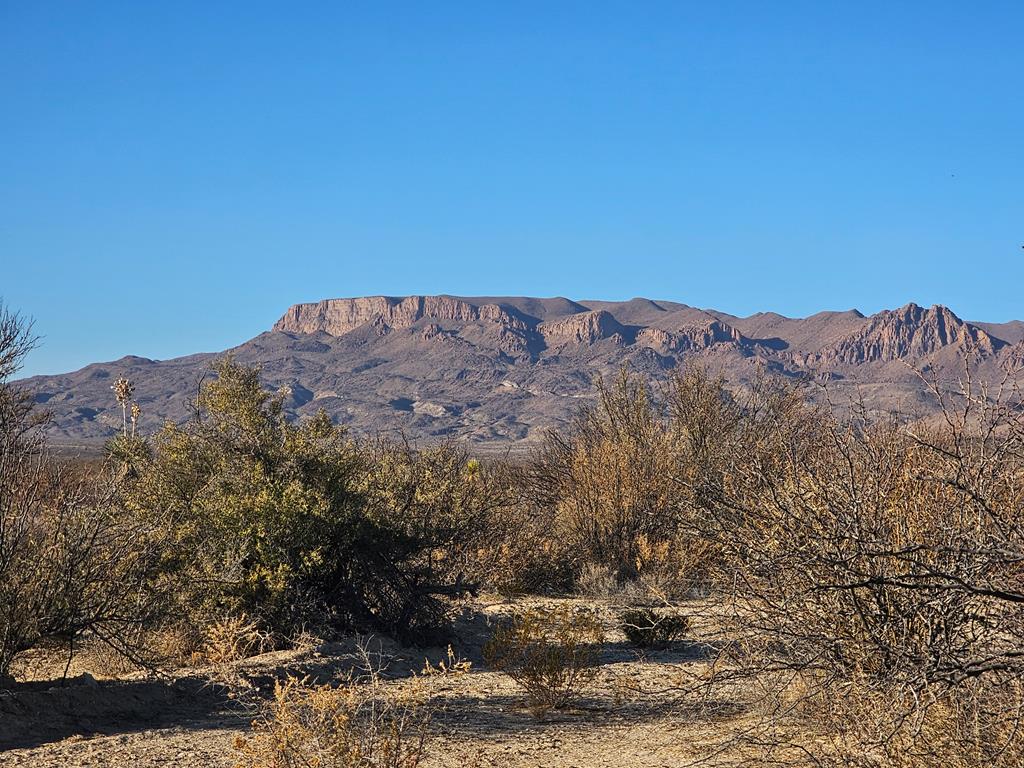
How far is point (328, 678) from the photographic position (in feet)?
39.0

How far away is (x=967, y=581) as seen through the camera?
541cm

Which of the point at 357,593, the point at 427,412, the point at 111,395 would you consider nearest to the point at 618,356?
the point at 427,412

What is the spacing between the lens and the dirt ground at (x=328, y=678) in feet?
29.1

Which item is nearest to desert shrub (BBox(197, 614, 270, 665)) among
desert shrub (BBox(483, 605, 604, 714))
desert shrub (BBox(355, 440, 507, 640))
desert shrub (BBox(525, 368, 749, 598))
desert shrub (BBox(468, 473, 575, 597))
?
desert shrub (BBox(355, 440, 507, 640))

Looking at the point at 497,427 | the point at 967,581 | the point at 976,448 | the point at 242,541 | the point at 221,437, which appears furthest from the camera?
the point at 497,427

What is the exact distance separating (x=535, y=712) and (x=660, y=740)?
1.56m

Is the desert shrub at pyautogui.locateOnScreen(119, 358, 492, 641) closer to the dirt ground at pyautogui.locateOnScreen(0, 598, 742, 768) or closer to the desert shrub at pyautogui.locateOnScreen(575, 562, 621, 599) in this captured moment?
the dirt ground at pyautogui.locateOnScreen(0, 598, 742, 768)

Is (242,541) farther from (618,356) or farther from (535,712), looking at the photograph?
(618,356)

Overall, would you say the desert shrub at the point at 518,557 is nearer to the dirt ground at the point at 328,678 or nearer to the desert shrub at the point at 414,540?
the desert shrub at the point at 414,540

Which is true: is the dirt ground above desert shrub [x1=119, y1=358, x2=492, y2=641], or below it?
below

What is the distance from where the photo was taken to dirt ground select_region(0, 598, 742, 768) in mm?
8867

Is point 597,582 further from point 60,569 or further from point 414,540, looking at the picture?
point 60,569

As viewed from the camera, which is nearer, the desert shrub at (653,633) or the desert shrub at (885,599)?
the desert shrub at (885,599)

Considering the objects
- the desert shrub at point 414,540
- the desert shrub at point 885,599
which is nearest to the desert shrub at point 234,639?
the desert shrub at point 414,540
